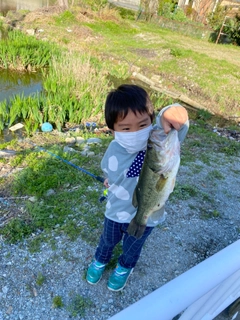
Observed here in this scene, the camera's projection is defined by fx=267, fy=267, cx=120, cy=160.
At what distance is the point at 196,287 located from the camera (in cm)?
83

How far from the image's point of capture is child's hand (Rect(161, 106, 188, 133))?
134cm

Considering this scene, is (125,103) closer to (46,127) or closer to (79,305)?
(79,305)

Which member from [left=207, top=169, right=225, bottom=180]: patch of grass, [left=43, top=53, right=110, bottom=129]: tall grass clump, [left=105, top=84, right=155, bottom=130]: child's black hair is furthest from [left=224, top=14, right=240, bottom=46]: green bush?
[left=105, top=84, right=155, bottom=130]: child's black hair

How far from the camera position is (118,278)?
2.28 meters

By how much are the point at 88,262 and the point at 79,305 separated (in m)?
0.41

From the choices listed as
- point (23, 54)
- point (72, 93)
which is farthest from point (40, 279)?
point (23, 54)

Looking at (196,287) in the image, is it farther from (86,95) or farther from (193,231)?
(86,95)

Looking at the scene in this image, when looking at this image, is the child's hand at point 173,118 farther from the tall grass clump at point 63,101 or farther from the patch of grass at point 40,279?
the tall grass clump at point 63,101

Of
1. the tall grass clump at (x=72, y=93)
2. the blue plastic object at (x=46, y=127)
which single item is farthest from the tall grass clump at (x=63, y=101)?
the blue plastic object at (x=46, y=127)

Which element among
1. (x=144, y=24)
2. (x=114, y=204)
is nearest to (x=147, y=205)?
(x=114, y=204)

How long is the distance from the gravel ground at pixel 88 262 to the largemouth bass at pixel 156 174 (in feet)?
3.33

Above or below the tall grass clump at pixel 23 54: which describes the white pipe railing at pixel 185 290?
above

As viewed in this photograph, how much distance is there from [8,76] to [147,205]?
7.99 m

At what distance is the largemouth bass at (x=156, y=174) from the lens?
3.88ft
